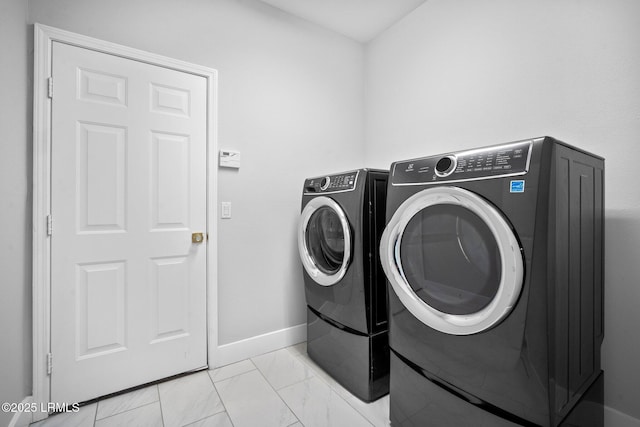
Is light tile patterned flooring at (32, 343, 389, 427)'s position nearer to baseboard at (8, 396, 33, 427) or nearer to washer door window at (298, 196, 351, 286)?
baseboard at (8, 396, 33, 427)

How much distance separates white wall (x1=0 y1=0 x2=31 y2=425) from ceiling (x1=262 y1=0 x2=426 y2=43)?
155cm

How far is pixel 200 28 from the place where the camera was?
198cm

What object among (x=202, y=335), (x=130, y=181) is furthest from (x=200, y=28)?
(x=202, y=335)

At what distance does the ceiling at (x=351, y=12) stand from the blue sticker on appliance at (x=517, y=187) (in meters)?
1.98

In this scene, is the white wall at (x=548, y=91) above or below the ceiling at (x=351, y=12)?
below

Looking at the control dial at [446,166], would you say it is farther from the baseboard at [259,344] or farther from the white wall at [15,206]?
the white wall at [15,206]

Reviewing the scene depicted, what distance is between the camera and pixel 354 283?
1.66 meters

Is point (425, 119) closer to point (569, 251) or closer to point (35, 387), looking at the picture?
point (569, 251)

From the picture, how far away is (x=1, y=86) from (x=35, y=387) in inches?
57.2

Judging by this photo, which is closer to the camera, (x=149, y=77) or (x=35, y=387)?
(x=35, y=387)

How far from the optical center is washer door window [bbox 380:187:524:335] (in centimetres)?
98

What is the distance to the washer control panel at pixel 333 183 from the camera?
1699 millimetres

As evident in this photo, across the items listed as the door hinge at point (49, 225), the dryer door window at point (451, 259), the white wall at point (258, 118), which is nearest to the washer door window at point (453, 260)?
the dryer door window at point (451, 259)

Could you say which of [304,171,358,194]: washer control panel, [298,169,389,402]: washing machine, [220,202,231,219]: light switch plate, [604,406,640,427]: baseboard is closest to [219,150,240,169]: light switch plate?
[220,202,231,219]: light switch plate
